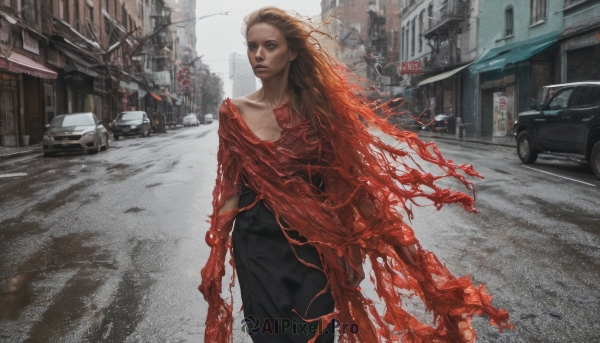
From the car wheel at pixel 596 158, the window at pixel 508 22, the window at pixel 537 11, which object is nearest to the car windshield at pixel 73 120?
the car wheel at pixel 596 158

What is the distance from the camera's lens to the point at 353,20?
75.7m

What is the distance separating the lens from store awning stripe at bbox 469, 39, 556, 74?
77.7 feet

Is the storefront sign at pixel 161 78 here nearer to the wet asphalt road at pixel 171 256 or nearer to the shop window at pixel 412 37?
the shop window at pixel 412 37

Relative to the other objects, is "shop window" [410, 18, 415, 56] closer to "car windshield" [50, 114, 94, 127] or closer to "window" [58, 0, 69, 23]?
"window" [58, 0, 69, 23]

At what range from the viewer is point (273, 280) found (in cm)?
203

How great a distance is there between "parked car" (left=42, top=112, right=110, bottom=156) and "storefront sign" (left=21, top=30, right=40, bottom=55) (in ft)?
22.2

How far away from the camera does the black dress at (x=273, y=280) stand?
2.01 m

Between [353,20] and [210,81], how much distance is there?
3753cm

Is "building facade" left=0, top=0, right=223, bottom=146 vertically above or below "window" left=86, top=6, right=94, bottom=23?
below

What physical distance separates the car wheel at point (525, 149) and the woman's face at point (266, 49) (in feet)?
41.1

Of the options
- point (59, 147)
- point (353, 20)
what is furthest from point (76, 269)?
point (353, 20)

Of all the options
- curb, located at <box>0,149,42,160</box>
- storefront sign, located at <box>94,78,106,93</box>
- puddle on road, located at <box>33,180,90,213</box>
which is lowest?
puddle on road, located at <box>33,180,90,213</box>

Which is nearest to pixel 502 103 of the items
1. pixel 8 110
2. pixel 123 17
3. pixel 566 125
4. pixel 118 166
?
pixel 566 125

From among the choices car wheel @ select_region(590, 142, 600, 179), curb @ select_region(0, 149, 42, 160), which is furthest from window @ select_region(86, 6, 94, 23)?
car wheel @ select_region(590, 142, 600, 179)
